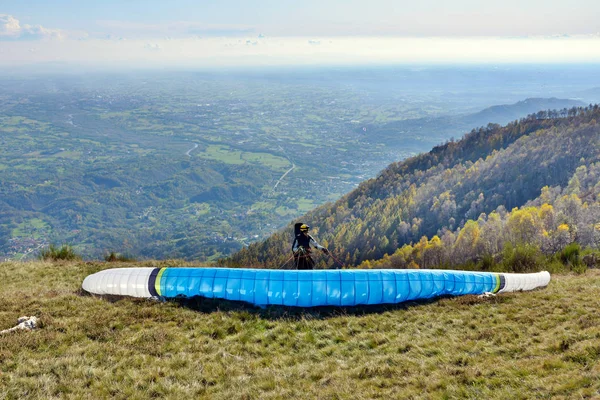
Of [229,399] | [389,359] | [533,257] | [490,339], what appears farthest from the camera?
[533,257]

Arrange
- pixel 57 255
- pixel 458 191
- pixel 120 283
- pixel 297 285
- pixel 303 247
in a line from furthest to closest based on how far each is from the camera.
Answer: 1. pixel 458 191
2. pixel 57 255
3. pixel 303 247
4. pixel 120 283
5. pixel 297 285

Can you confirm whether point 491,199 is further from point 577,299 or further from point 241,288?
point 241,288

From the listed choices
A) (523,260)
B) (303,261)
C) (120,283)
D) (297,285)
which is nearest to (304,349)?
(297,285)

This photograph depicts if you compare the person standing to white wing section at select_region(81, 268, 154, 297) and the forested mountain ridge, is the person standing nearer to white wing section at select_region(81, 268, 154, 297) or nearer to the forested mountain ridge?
white wing section at select_region(81, 268, 154, 297)

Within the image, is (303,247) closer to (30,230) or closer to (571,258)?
(571,258)

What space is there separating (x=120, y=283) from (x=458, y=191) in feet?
318

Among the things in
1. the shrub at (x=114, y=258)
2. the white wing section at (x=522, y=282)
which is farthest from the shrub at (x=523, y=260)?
the shrub at (x=114, y=258)

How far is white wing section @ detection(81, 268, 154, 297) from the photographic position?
17109 mm

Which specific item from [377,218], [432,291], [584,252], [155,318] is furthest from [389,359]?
[377,218]

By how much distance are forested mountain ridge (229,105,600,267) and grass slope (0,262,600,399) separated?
55579mm

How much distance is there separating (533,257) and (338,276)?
51.2 ft

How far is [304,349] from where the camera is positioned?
13.1m

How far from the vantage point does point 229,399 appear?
9.84m

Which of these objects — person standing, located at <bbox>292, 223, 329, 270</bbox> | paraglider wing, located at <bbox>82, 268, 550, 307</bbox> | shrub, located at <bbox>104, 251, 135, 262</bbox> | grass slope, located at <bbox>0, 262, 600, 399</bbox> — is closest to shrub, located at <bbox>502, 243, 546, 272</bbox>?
grass slope, located at <bbox>0, 262, 600, 399</bbox>
